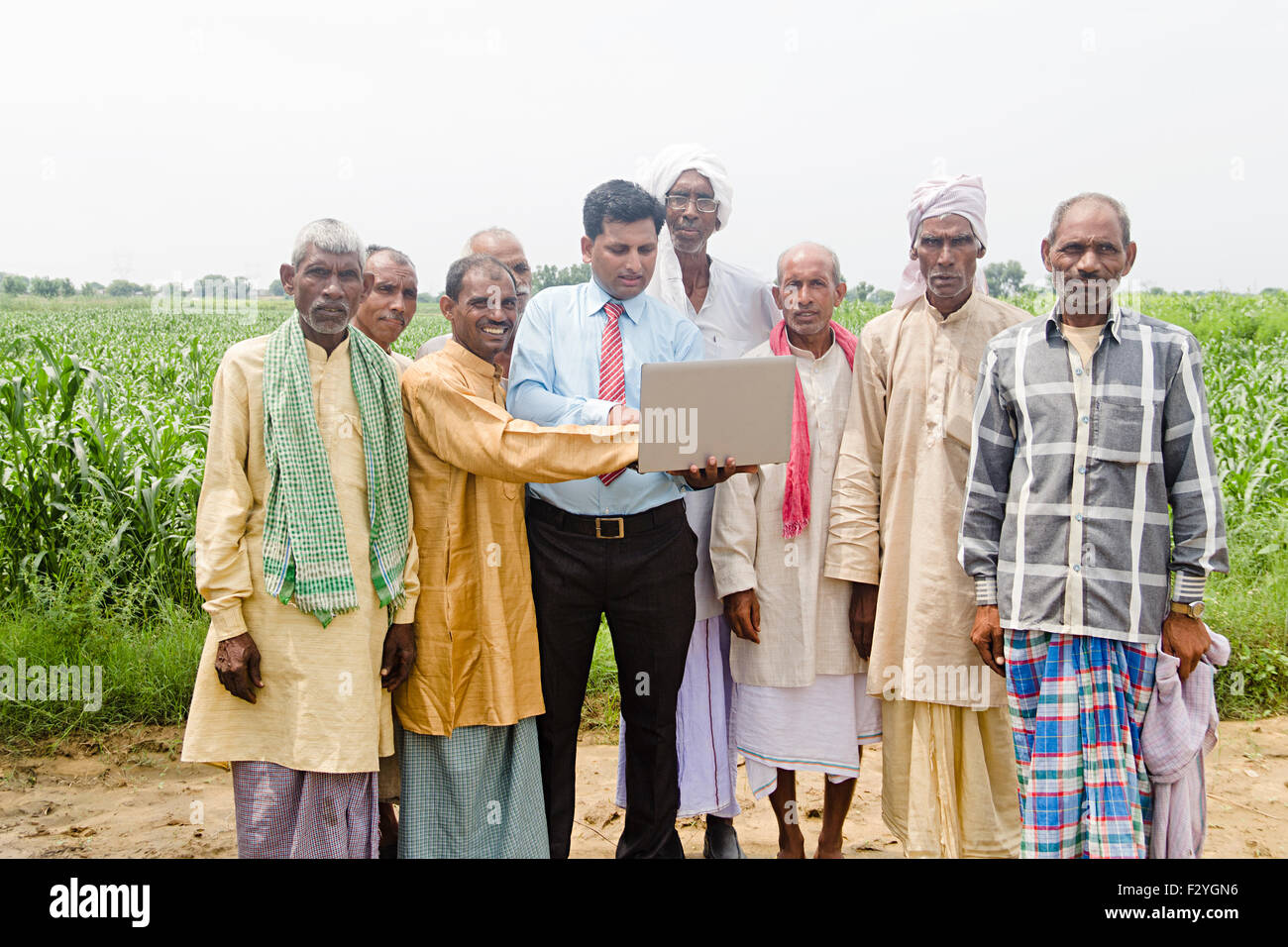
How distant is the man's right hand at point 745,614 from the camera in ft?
11.4

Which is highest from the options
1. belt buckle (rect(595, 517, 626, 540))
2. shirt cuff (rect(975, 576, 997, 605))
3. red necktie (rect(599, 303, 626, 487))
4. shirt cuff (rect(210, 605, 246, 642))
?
red necktie (rect(599, 303, 626, 487))

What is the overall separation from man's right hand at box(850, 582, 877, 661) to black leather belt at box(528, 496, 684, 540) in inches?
29.6

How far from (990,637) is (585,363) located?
160 cm

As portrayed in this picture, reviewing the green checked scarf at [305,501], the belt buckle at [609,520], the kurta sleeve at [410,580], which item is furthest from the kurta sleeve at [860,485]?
the green checked scarf at [305,501]

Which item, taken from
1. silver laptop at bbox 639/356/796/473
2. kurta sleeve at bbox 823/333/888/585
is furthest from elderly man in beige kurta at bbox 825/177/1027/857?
silver laptop at bbox 639/356/796/473

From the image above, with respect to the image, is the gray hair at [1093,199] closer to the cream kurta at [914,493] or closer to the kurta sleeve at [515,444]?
the cream kurta at [914,493]

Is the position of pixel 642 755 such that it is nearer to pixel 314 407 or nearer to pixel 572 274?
pixel 314 407

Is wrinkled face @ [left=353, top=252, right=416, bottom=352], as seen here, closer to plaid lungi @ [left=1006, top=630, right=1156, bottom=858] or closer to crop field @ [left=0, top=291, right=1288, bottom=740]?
crop field @ [left=0, top=291, right=1288, bottom=740]

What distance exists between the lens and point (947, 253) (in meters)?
3.27

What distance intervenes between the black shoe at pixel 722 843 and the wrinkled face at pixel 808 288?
76.5 inches

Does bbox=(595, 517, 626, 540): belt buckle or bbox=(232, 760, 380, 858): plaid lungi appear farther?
bbox=(595, 517, 626, 540): belt buckle

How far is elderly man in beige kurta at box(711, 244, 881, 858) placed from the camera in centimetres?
347

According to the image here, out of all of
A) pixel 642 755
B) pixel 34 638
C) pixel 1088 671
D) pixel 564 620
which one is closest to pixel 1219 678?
pixel 1088 671

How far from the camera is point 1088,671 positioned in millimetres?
2863
